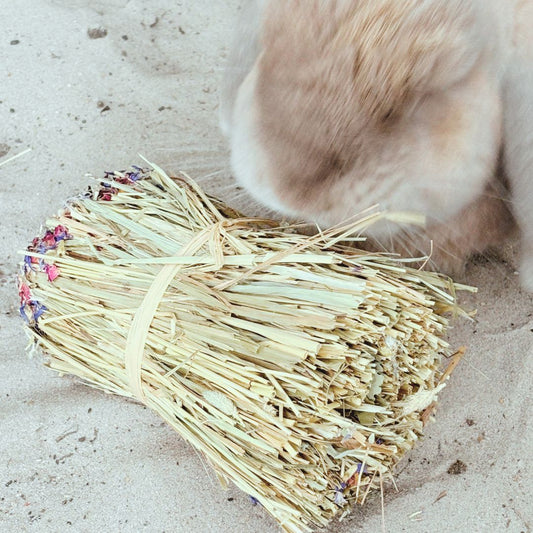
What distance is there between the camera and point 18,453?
60.7 inches

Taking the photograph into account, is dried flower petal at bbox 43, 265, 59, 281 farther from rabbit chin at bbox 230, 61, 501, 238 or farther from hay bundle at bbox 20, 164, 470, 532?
rabbit chin at bbox 230, 61, 501, 238

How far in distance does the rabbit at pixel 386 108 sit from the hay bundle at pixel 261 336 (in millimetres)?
127

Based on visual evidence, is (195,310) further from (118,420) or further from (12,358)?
(12,358)

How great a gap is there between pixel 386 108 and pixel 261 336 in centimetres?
48

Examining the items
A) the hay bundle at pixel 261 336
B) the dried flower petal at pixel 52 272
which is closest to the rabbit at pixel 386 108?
the hay bundle at pixel 261 336

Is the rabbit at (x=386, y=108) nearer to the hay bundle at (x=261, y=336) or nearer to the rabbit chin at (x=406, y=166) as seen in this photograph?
the rabbit chin at (x=406, y=166)

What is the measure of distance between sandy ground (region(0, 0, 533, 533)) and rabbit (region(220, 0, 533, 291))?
1.86 ft

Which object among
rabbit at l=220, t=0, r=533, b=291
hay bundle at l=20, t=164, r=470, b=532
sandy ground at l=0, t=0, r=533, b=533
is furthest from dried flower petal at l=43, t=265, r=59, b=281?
rabbit at l=220, t=0, r=533, b=291

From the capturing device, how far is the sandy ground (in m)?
1.45

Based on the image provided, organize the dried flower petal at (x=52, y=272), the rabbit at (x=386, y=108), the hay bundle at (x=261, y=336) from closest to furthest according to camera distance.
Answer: the rabbit at (x=386, y=108), the hay bundle at (x=261, y=336), the dried flower petal at (x=52, y=272)

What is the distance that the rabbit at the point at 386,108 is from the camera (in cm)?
94

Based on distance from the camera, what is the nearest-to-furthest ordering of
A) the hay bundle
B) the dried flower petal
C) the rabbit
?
the rabbit, the hay bundle, the dried flower petal

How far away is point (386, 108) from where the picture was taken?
0.97 m

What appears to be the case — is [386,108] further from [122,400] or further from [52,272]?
[122,400]
